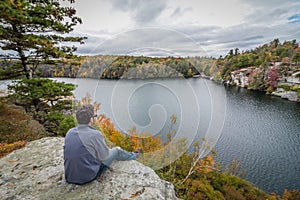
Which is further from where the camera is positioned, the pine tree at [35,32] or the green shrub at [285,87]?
the green shrub at [285,87]

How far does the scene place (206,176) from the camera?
14.5 meters

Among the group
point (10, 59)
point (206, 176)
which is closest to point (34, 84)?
point (10, 59)

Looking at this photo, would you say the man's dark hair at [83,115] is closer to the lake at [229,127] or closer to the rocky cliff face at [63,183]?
the rocky cliff face at [63,183]

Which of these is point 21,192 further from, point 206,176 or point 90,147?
point 206,176

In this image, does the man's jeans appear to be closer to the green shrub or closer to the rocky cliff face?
the rocky cliff face

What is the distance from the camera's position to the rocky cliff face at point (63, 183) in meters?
2.58

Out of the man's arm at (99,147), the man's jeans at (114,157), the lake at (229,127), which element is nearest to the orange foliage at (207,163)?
the lake at (229,127)

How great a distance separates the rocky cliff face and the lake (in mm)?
3605

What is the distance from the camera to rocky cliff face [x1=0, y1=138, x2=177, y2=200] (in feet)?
8.47

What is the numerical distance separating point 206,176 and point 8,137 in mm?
14383

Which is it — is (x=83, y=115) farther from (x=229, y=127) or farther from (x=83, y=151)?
(x=229, y=127)

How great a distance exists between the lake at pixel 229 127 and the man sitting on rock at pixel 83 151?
12.0 feet

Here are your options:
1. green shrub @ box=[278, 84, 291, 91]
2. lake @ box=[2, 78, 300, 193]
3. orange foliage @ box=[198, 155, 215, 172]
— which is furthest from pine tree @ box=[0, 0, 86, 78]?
green shrub @ box=[278, 84, 291, 91]

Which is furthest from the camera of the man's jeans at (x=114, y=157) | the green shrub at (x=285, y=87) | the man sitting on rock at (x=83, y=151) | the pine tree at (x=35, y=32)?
the green shrub at (x=285, y=87)
